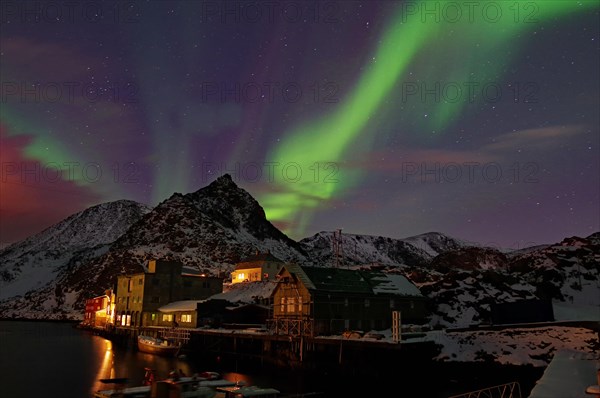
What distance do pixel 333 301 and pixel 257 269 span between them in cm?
7322

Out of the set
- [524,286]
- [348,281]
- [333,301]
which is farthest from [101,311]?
[524,286]

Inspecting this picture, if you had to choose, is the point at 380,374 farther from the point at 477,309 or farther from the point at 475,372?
the point at 477,309

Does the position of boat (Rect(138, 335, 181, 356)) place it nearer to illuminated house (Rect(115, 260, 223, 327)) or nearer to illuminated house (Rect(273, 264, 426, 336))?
illuminated house (Rect(273, 264, 426, 336))

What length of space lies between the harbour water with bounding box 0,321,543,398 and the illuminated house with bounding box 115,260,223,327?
35447mm

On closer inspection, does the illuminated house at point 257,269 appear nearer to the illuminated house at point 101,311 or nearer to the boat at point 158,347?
the illuminated house at point 101,311

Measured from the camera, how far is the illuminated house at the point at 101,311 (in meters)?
124

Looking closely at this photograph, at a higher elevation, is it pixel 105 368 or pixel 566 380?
pixel 566 380

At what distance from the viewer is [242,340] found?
66438 mm

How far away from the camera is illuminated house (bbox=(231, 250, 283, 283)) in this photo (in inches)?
5098

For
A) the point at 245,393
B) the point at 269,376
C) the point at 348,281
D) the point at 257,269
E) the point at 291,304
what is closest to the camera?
the point at 245,393

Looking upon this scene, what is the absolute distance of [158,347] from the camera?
6819 cm

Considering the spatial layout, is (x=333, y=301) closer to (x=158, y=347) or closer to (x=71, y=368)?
(x=158, y=347)

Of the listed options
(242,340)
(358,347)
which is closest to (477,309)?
(358,347)

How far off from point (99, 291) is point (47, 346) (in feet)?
393
